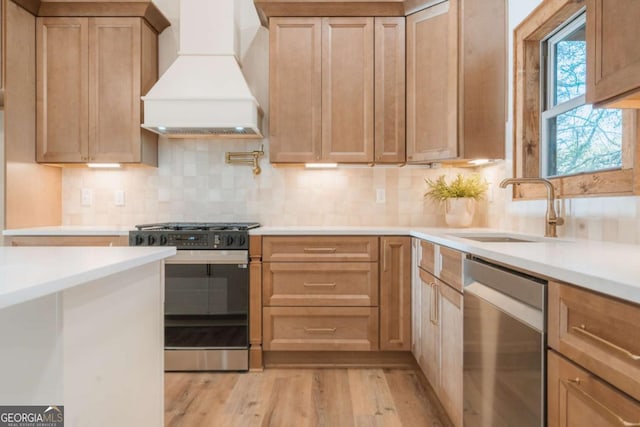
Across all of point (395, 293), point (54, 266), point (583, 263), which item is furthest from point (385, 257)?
point (54, 266)

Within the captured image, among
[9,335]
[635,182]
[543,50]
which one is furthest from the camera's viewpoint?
[543,50]

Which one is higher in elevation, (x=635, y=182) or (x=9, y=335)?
(x=635, y=182)

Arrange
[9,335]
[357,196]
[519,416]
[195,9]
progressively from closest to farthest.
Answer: [9,335] → [519,416] → [195,9] → [357,196]

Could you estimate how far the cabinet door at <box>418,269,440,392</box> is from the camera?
2.05m

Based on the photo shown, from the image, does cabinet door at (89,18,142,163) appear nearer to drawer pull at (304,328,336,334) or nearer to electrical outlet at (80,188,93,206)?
electrical outlet at (80,188,93,206)

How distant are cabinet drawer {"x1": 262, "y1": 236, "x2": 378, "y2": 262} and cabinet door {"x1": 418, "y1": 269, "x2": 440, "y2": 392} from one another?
0.44 metres

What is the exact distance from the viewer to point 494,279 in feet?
4.47

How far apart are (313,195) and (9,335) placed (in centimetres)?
243

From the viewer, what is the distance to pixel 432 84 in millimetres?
2656

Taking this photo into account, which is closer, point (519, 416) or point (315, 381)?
point (519, 416)

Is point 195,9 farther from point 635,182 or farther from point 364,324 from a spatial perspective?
point 635,182

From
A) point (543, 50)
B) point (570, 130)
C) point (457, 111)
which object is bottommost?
point (570, 130)

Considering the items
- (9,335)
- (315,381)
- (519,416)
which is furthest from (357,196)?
(9,335)

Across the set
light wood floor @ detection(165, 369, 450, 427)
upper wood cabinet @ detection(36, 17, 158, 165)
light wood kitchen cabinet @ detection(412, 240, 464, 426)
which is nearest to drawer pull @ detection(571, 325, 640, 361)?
light wood kitchen cabinet @ detection(412, 240, 464, 426)
